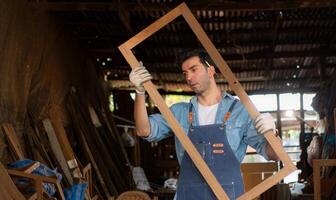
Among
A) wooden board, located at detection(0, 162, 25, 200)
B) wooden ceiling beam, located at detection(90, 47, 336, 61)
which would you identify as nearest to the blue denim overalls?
wooden board, located at detection(0, 162, 25, 200)

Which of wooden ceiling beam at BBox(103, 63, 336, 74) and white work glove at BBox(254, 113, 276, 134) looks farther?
wooden ceiling beam at BBox(103, 63, 336, 74)

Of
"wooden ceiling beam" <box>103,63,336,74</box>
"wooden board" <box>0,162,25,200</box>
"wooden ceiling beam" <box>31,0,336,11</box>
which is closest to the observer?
"wooden board" <box>0,162,25,200</box>

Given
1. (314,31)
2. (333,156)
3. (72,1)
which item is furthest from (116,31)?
(333,156)

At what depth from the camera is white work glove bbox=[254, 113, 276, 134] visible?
2.21m

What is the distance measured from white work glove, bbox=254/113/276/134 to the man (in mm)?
155

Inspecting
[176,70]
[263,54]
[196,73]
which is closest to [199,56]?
[196,73]

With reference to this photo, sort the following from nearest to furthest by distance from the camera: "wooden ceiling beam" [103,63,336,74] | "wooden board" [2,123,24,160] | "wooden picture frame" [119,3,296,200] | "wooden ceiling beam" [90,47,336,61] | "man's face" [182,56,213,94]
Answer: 1. "wooden picture frame" [119,3,296,200]
2. "man's face" [182,56,213,94]
3. "wooden board" [2,123,24,160]
4. "wooden ceiling beam" [90,47,336,61]
5. "wooden ceiling beam" [103,63,336,74]

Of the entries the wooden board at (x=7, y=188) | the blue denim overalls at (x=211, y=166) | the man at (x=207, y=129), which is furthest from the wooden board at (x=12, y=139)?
the blue denim overalls at (x=211, y=166)

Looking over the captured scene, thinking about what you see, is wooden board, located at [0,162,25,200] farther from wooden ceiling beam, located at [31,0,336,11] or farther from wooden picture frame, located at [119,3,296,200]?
wooden ceiling beam, located at [31,0,336,11]

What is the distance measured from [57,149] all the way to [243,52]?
170 inches

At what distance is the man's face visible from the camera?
2.46 metres

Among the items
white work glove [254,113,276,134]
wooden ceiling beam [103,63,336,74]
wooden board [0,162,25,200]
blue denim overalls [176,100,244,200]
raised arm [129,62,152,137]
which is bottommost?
wooden board [0,162,25,200]

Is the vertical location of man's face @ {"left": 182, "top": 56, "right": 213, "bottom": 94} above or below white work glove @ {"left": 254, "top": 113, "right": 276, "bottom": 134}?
above

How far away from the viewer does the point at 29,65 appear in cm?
548
